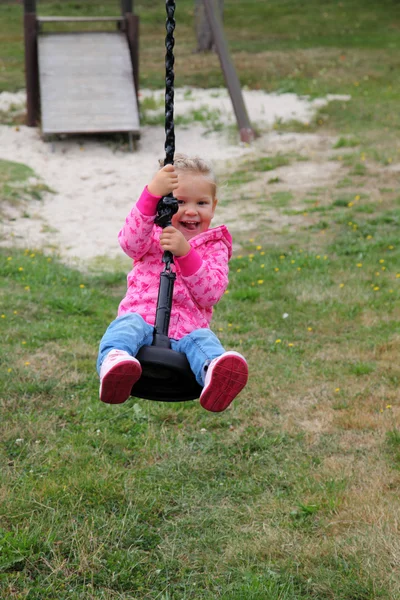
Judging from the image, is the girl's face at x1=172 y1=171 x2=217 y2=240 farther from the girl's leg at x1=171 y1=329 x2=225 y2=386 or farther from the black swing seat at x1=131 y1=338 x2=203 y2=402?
the black swing seat at x1=131 y1=338 x2=203 y2=402

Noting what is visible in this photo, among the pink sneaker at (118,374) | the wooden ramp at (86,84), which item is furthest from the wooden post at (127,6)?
the pink sneaker at (118,374)

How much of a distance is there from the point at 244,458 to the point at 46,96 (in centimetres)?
974

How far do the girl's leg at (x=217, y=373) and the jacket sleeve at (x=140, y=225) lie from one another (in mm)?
518

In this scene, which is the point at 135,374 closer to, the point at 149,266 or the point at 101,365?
the point at 101,365

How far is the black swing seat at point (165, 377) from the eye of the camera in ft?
10.5

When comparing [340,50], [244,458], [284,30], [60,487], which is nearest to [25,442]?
[60,487]

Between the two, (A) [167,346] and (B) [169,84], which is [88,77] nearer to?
(B) [169,84]

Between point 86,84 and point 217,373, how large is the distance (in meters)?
10.9

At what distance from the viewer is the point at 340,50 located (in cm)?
2047

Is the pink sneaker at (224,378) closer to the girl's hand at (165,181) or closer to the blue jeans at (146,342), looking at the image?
the blue jeans at (146,342)

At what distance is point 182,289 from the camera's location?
3.64 meters

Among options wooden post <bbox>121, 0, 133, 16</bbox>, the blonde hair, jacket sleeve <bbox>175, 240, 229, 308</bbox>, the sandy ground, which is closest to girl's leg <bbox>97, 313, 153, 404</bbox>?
jacket sleeve <bbox>175, 240, 229, 308</bbox>

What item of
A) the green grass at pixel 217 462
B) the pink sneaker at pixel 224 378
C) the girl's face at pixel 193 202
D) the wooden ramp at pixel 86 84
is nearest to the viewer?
the pink sneaker at pixel 224 378

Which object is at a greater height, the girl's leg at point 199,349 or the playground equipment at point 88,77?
the girl's leg at point 199,349
